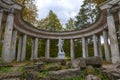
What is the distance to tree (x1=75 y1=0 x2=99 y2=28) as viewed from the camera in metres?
41.5

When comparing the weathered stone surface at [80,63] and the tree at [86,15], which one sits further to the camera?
the tree at [86,15]

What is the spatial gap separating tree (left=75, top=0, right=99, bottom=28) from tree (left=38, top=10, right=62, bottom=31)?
655 cm

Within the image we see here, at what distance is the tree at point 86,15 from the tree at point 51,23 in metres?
6.55

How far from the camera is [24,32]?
91.4 feet

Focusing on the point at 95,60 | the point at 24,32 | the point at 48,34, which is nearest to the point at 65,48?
the point at 48,34

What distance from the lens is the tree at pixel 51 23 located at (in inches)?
1713

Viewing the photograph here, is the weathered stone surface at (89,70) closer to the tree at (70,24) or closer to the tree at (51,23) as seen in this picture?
the tree at (51,23)

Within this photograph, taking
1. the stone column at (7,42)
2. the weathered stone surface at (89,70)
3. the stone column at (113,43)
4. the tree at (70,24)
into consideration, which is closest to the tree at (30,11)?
the stone column at (7,42)

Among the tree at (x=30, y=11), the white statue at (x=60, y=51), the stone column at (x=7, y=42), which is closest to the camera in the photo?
the stone column at (x=7, y=42)

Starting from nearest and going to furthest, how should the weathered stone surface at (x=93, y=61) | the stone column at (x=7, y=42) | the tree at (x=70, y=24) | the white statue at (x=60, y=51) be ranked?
the weathered stone surface at (x=93, y=61) → the stone column at (x=7, y=42) → the white statue at (x=60, y=51) → the tree at (x=70, y=24)

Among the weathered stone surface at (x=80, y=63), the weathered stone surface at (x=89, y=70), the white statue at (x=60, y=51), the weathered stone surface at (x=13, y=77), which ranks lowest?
the weathered stone surface at (x=13, y=77)

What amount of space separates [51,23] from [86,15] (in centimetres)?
1127

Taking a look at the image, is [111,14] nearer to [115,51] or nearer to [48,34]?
[115,51]

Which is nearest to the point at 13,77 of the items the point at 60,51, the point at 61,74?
the point at 61,74
